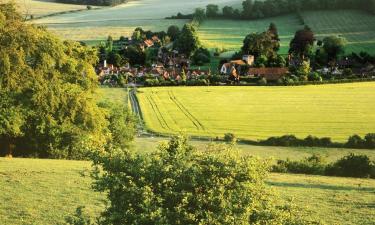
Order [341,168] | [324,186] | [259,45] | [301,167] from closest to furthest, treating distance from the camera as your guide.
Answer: [324,186], [341,168], [301,167], [259,45]

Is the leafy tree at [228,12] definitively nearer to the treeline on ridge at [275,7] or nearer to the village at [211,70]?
the treeline on ridge at [275,7]

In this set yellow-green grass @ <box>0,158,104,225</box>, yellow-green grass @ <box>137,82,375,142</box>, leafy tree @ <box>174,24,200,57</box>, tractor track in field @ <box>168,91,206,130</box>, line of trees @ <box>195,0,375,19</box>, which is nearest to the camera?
yellow-green grass @ <box>0,158,104,225</box>

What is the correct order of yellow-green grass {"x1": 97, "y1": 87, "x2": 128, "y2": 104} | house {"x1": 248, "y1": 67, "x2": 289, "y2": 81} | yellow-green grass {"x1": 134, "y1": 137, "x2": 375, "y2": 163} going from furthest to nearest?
house {"x1": 248, "y1": 67, "x2": 289, "y2": 81} < yellow-green grass {"x1": 97, "y1": 87, "x2": 128, "y2": 104} < yellow-green grass {"x1": 134, "y1": 137, "x2": 375, "y2": 163}

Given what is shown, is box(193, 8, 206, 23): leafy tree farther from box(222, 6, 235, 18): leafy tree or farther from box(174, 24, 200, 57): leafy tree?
box(174, 24, 200, 57): leafy tree

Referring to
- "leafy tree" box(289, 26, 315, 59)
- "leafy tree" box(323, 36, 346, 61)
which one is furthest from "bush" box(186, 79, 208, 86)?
"leafy tree" box(323, 36, 346, 61)

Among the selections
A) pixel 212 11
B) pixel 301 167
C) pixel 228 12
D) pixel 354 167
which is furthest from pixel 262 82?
pixel 212 11

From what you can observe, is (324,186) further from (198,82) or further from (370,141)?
(198,82)
